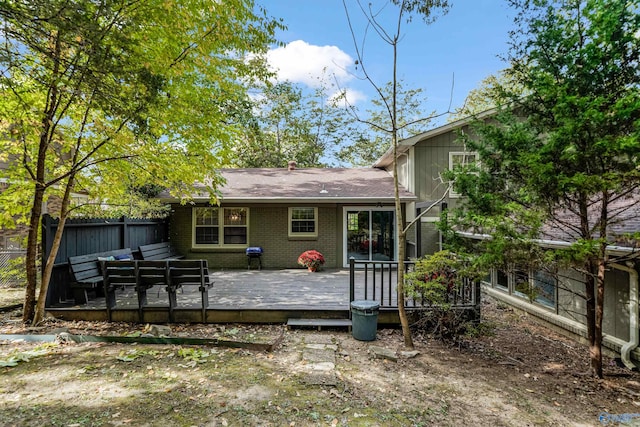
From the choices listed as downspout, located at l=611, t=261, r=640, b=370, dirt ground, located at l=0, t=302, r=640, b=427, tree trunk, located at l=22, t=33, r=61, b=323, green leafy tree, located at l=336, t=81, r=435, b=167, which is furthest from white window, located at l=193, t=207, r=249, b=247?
green leafy tree, located at l=336, t=81, r=435, b=167

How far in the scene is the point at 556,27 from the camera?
4.33 metres

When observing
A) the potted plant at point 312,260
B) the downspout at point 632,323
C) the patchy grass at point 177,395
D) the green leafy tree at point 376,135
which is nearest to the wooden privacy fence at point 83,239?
the patchy grass at point 177,395

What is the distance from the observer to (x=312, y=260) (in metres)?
10.5

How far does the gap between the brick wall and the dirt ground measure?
6025 millimetres

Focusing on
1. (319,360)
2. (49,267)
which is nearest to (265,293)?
(319,360)

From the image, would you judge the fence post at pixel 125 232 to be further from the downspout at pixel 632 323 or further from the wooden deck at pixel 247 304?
the downspout at pixel 632 323

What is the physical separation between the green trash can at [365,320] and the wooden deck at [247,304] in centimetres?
63

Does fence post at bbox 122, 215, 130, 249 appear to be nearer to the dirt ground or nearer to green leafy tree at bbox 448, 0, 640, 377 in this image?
the dirt ground

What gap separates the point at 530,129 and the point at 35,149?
8.66 meters

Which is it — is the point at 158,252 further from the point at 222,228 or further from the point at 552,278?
the point at 552,278

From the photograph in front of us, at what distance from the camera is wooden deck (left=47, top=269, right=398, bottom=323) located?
19.4 ft

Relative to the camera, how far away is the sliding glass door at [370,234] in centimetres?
1143

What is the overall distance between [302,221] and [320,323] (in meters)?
6.17

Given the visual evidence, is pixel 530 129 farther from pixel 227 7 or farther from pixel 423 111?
pixel 423 111
